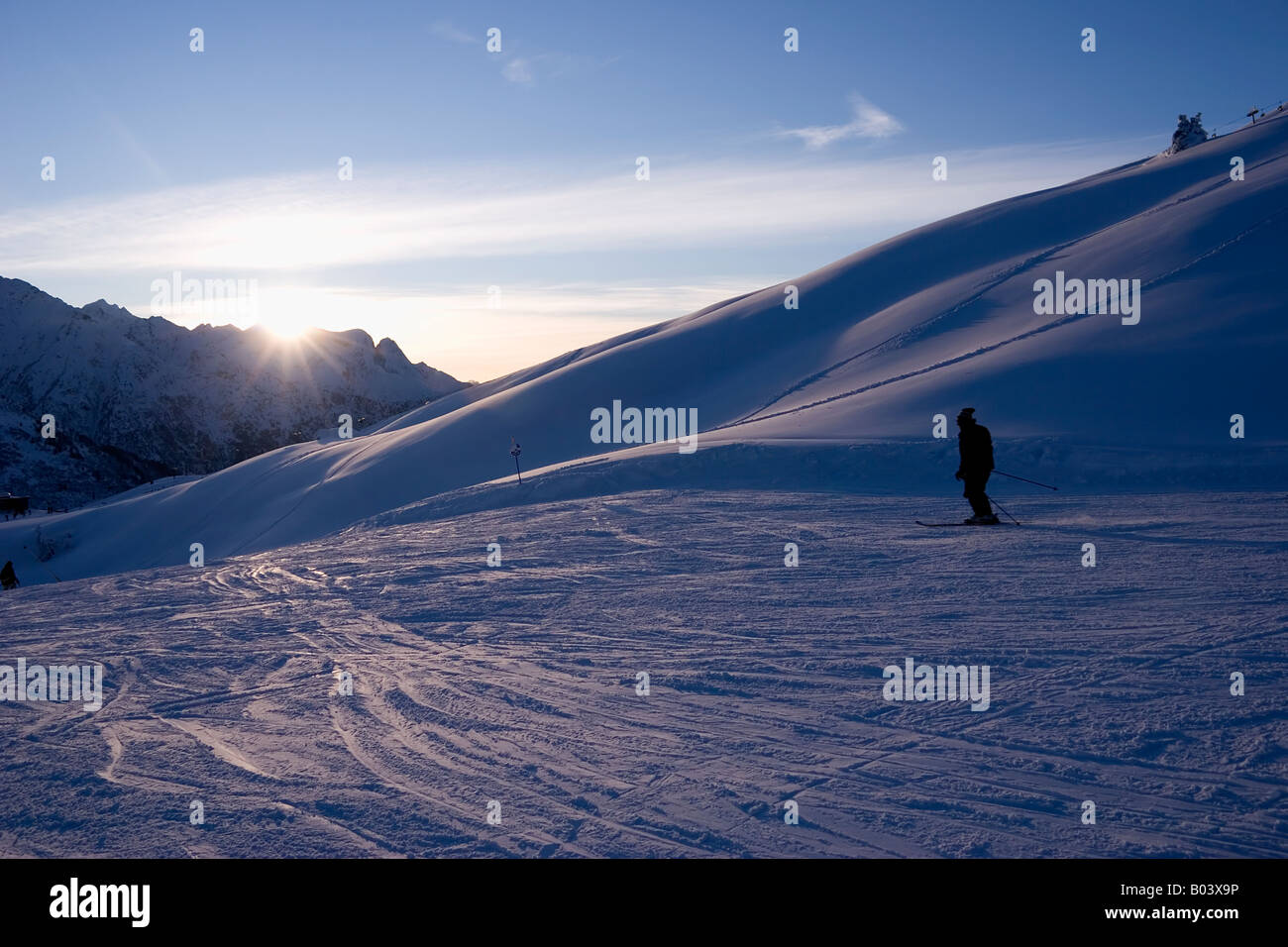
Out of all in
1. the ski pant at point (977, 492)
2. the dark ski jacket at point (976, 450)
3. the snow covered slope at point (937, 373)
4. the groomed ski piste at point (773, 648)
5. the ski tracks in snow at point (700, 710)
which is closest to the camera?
the ski tracks in snow at point (700, 710)

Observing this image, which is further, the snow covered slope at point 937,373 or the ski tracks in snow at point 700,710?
the snow covered slope at point 937,373

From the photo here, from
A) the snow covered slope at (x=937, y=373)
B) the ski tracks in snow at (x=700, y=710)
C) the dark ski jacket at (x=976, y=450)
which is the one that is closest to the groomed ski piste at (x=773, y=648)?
the ski tracks in snow at (x=700, y=710)

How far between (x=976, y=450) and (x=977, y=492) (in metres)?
0.65

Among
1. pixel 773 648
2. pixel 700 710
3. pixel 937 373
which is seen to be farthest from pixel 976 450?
pixel 937 373

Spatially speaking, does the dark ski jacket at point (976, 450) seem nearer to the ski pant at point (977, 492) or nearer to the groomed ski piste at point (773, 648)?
the ski pant at point (977, 492)

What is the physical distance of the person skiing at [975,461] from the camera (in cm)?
1273

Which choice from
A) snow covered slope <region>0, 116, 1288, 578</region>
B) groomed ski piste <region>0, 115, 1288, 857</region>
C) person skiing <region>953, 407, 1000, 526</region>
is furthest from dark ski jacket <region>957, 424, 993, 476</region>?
snow covered slope <region>0, 116, 1288, 578</region>

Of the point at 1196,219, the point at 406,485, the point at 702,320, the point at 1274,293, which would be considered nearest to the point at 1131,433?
the point at 1274,293

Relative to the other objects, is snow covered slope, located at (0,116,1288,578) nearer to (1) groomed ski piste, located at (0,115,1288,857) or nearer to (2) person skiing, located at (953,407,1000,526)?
(1) groomed ski piste, located at (0,115,1288,857)

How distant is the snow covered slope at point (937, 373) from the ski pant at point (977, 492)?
384cm

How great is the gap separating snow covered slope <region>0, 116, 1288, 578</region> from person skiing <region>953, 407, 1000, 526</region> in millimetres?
3890

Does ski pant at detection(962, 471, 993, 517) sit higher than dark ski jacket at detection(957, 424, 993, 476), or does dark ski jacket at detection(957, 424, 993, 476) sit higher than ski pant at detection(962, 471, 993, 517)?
dark ski jacket at detection(957, 424, 993, 476)

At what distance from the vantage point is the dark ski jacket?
1271cm
